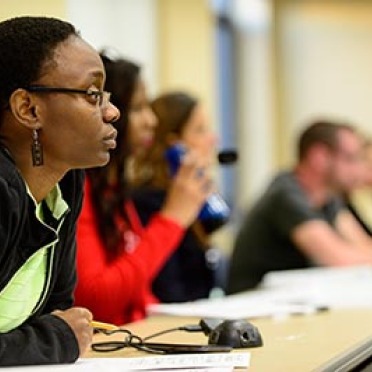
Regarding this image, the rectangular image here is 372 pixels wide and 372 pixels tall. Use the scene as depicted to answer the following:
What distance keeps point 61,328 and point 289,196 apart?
77.9 inches

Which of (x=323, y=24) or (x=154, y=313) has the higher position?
(x=323, y=24)

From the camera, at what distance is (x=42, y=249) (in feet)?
4.63

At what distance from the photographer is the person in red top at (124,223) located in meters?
2.06

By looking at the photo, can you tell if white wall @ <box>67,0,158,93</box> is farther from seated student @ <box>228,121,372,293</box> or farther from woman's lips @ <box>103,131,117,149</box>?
woman's lips @ <box>103,131,117,149</box>

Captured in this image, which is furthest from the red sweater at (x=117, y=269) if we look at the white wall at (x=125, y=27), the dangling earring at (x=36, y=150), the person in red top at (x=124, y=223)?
the white wall at (x=125, y=27)

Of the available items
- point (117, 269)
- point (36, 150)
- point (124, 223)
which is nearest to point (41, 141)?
point (36, 150)

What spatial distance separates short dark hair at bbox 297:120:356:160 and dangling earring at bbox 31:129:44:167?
232cm

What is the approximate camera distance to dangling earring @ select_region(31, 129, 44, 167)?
1.36 metres

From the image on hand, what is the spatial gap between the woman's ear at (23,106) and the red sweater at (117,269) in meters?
0.70

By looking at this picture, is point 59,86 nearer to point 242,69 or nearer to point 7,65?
point 7,65

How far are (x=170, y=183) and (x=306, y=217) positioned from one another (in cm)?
66

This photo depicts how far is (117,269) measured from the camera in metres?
2.09

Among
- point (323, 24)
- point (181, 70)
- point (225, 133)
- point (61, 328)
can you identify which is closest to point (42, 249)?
point (61, 328)

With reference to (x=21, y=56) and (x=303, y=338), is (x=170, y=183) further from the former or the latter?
(x=21, y=56)
